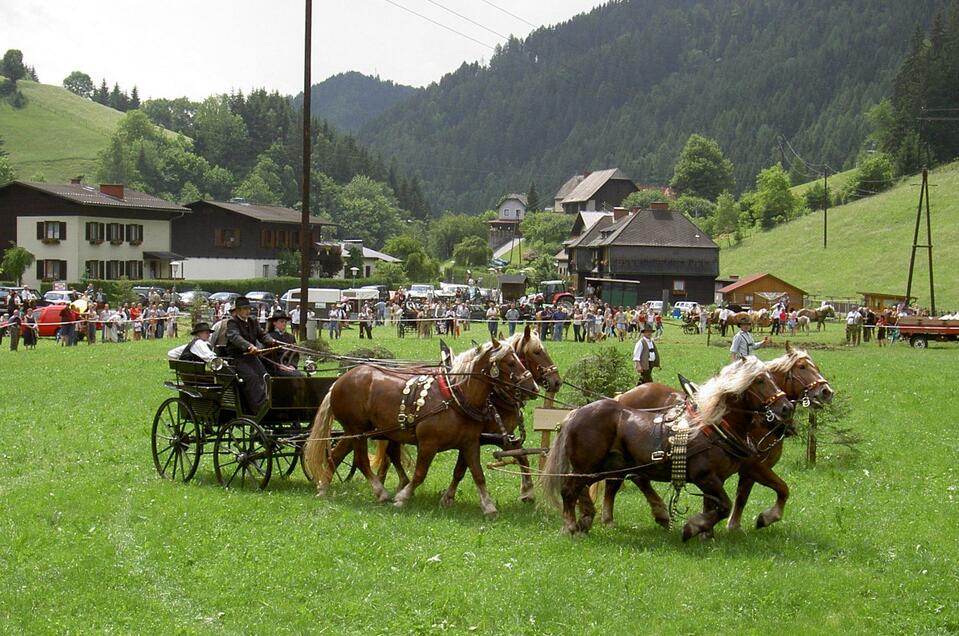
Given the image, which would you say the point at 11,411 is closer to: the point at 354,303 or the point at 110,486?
the point at 110,486

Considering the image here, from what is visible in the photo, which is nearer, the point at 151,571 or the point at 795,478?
the point at 151,571

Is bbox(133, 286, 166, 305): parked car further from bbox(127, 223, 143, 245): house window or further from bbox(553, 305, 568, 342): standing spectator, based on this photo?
bbox(553, 305, 568, 342): standing spectator

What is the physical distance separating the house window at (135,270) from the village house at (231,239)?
4.32m

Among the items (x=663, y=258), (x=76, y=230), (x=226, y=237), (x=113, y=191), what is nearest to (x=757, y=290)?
(x=663, y=258)

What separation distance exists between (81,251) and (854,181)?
3117 inches

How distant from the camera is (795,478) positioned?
15172 millimetres

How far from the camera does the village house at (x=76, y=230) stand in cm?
7031

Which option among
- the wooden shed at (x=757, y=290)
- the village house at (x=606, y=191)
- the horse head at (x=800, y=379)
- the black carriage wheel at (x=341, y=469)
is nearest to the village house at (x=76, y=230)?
the wooden shed at (x=757, y=290)

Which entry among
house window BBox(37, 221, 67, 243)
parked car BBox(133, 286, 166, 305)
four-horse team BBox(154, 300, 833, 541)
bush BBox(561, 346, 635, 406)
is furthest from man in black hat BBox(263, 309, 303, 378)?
house window BBox(37, 221, 67, 243)

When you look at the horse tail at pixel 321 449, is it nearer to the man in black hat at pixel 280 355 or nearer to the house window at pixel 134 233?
the man in black hat at pixel 280 355

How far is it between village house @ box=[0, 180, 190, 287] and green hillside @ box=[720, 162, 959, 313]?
158ft

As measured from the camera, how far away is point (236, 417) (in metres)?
14.2

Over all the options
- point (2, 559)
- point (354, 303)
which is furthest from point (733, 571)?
point (354, 303)

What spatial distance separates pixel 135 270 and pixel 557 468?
6919 centimetres
